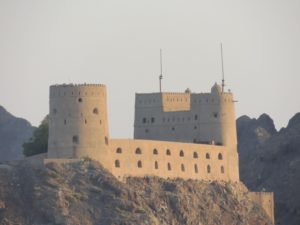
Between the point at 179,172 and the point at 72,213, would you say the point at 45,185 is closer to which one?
the point at 72,213

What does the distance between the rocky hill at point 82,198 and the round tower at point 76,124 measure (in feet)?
6.47

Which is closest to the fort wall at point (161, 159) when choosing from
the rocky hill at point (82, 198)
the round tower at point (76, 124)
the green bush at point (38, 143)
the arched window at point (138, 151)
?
the arched window at point (138, 151)

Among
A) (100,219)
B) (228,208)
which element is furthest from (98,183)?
(228,208)

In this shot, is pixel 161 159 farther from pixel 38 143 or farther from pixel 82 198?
pixel 82 198

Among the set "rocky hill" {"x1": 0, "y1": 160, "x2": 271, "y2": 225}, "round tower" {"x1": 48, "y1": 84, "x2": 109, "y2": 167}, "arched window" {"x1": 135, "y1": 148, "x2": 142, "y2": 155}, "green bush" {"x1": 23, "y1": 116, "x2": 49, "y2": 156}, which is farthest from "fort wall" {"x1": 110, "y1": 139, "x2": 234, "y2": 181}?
"green bush" {"x1": 23, "y1": 116, "x2": 49, "y2": 156}

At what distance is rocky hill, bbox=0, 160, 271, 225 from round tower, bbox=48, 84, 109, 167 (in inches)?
77.6

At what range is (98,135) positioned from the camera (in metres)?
184

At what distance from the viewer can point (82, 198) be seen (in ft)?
589

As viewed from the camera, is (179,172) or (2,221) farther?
(179,172)

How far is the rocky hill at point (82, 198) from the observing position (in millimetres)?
177625

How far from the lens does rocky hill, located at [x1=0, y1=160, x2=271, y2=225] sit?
6993 inches

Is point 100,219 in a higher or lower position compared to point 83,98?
lower

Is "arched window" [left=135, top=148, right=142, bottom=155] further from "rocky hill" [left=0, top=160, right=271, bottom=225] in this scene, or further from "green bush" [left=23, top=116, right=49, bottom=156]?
"green bush" [left=23, top=116, right=49, bottom=156]

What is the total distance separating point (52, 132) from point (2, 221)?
471 inches
